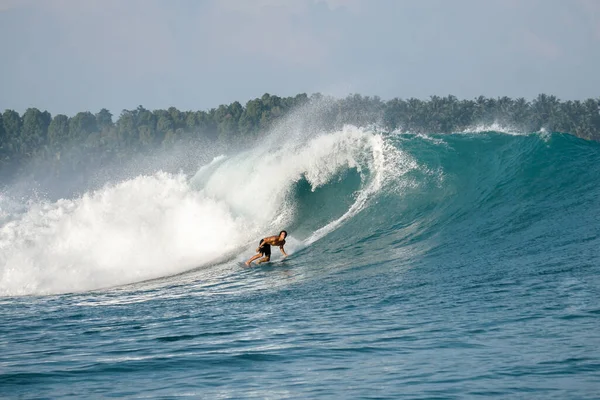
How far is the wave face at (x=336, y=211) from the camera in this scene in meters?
16.5

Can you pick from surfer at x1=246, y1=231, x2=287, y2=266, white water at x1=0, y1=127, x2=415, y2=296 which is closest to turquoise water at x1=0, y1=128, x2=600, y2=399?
white water at x1=0, y1=127, x2=415, y2=296

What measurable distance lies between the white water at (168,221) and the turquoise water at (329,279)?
60 millimetres

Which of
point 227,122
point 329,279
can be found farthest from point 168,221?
point 227,122

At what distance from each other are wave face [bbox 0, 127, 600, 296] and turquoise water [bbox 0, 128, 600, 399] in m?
0.07

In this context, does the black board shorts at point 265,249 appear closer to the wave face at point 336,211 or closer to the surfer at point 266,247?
the surfer at point 266,247

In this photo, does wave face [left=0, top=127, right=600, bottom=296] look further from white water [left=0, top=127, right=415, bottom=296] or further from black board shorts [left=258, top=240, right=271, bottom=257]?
black board shorts [left=258, top=240, right=271, bottom=257]

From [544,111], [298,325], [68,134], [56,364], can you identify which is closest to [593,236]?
[298,325]

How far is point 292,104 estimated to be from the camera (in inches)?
4707

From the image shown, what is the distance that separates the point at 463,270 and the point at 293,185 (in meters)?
9.58

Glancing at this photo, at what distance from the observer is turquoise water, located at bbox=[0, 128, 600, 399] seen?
24.9ft

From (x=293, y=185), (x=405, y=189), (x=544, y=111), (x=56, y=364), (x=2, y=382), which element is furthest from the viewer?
(x=544, y=111)

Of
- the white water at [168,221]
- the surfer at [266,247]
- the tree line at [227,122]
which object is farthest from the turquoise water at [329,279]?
the tree line at [227,122]

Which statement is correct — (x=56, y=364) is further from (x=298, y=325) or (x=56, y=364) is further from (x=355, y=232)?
(x=355, y=232)

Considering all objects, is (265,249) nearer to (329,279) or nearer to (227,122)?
(329,279)
